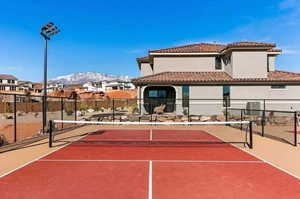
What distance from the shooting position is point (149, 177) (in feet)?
20.5

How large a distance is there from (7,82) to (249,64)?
110 meters

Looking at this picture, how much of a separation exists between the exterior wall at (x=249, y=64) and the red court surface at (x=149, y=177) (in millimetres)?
15892

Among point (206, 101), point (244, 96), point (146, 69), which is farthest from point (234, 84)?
point (146, 69)

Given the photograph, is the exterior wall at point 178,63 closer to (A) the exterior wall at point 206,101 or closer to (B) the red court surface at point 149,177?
(A) the exterior wall at point 206,101

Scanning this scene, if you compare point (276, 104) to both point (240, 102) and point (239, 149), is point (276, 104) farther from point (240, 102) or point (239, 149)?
point (239, 149)

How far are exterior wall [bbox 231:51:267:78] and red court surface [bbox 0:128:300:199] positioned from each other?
1589 centimetres

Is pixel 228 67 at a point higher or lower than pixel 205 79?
higher

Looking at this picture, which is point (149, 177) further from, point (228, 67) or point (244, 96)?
point (228, 67)

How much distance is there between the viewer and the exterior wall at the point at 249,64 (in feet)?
76.4

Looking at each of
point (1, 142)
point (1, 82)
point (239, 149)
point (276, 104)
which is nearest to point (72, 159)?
point (1, 142)

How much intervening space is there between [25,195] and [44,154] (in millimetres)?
4182

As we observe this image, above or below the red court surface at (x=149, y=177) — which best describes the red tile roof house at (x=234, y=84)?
above

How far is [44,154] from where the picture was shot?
8.96 metres

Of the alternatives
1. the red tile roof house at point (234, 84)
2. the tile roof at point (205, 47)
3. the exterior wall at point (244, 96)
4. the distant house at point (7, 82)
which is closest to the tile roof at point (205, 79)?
the red tile roof house at point (234, 84)
